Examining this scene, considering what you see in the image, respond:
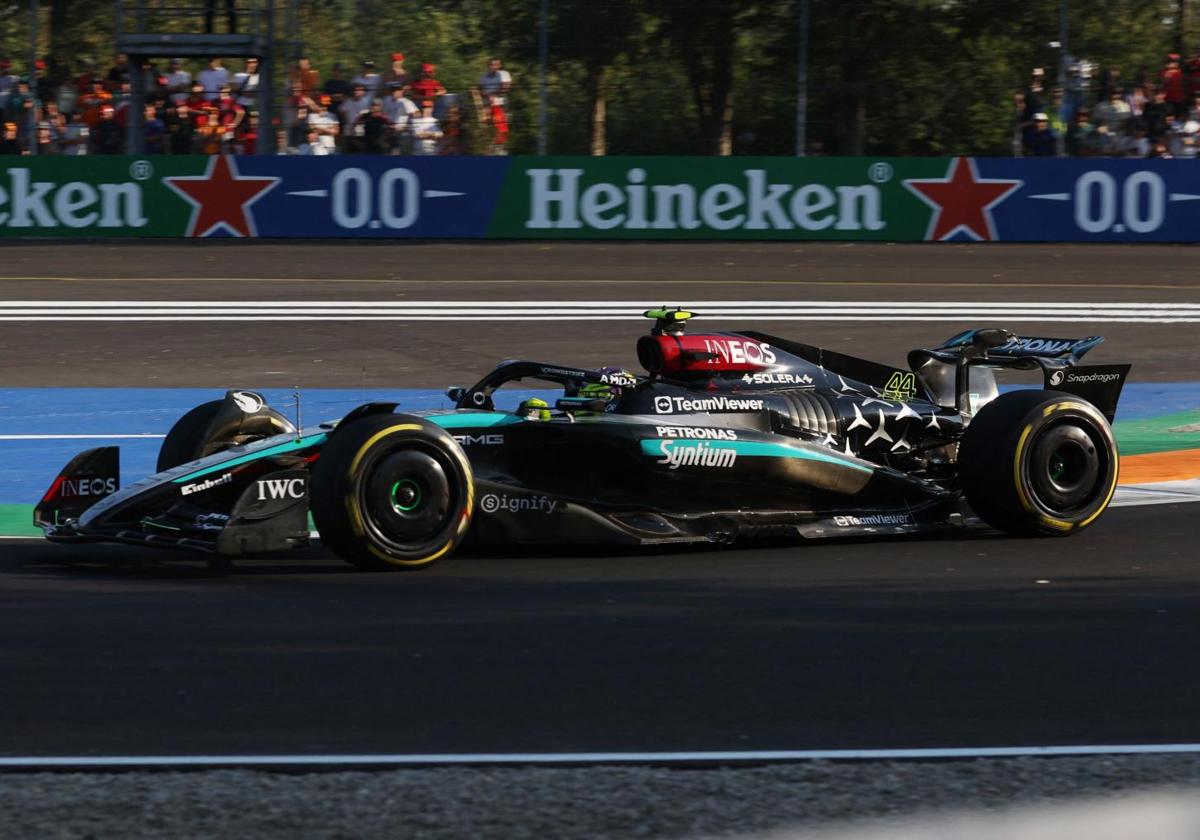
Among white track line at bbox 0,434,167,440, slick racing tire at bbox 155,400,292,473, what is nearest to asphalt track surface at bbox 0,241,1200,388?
white track line at bbox 0,434,167,440

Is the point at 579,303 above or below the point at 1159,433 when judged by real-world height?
above

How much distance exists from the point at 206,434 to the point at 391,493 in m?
1.49

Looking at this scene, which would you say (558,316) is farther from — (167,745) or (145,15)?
Answer: (167,745)

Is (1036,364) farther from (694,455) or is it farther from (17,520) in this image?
(17,520)

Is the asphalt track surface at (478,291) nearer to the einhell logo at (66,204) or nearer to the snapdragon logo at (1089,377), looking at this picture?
the einhell logo at (66,204)

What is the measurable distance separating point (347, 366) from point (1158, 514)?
7629 mm

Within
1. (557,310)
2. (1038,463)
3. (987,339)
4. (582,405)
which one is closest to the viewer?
(1038,463)

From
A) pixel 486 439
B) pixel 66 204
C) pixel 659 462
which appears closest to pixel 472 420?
pixel 486 439

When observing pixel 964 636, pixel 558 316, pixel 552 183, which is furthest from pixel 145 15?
pixel 964 636

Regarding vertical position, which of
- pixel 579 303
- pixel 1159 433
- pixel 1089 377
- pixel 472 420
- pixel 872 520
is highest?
pixel 579 303

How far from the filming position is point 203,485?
7273 mm

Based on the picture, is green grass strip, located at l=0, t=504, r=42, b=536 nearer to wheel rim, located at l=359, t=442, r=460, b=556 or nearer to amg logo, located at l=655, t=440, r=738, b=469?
wheel rim, located at l=359, t=442, r=460, b=556

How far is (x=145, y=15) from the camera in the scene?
2423 cm

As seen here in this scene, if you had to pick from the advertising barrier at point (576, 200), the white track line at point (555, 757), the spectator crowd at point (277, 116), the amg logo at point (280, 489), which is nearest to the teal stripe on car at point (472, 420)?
the amg logo at point (280, 489)
